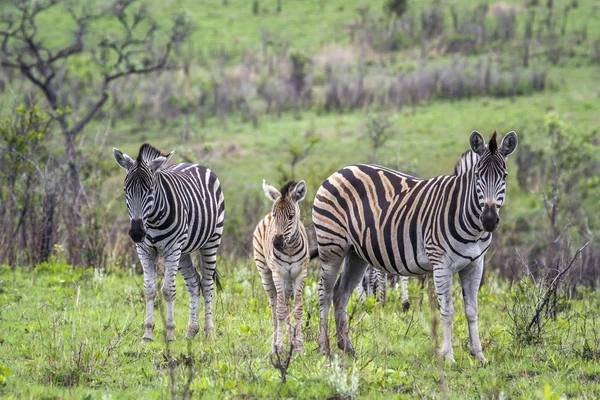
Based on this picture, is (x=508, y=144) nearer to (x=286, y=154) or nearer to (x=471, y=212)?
(x=471, y=212)

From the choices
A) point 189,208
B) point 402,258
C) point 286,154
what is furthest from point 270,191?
point 286,154

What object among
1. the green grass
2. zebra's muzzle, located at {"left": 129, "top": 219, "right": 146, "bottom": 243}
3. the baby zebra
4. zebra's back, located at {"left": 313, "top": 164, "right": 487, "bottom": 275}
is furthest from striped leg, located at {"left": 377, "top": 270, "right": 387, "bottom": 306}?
zebra's muzzle, located at {"left": 129, "top": 219, "right": 146, "bottom": 243}

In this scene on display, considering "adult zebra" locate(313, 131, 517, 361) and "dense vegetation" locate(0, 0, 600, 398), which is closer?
"dense vegetation" locate(0, 0, 600, 398)

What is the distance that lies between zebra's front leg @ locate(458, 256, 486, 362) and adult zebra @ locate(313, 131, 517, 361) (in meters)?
0.01

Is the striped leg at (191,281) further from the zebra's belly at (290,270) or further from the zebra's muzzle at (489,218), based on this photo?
the zebra's muzzle at (489,218)

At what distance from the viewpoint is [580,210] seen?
81.9ft

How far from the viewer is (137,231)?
8133 millimetres

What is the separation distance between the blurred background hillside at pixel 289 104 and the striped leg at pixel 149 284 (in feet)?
13.2

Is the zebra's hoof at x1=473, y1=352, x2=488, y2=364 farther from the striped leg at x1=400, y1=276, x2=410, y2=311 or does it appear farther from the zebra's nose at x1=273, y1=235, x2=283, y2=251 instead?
the striped leg at x1=400, y1=276, x2=410, y2=311

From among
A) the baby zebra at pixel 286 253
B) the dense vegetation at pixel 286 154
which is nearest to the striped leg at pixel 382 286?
the dense vegetation at pixel 286 154

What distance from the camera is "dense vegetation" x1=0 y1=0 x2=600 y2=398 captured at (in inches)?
293

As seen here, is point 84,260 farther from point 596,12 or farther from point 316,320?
point 596,12

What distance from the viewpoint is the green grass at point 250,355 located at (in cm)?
664

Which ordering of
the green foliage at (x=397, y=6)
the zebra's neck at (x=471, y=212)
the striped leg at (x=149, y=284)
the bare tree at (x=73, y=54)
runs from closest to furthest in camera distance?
the zebra's neck at (x=471, y=212), the striped leg at (x=149, y=284), the bare tree at (x=73, y=54), the green foliage at (x=397, y=6)
